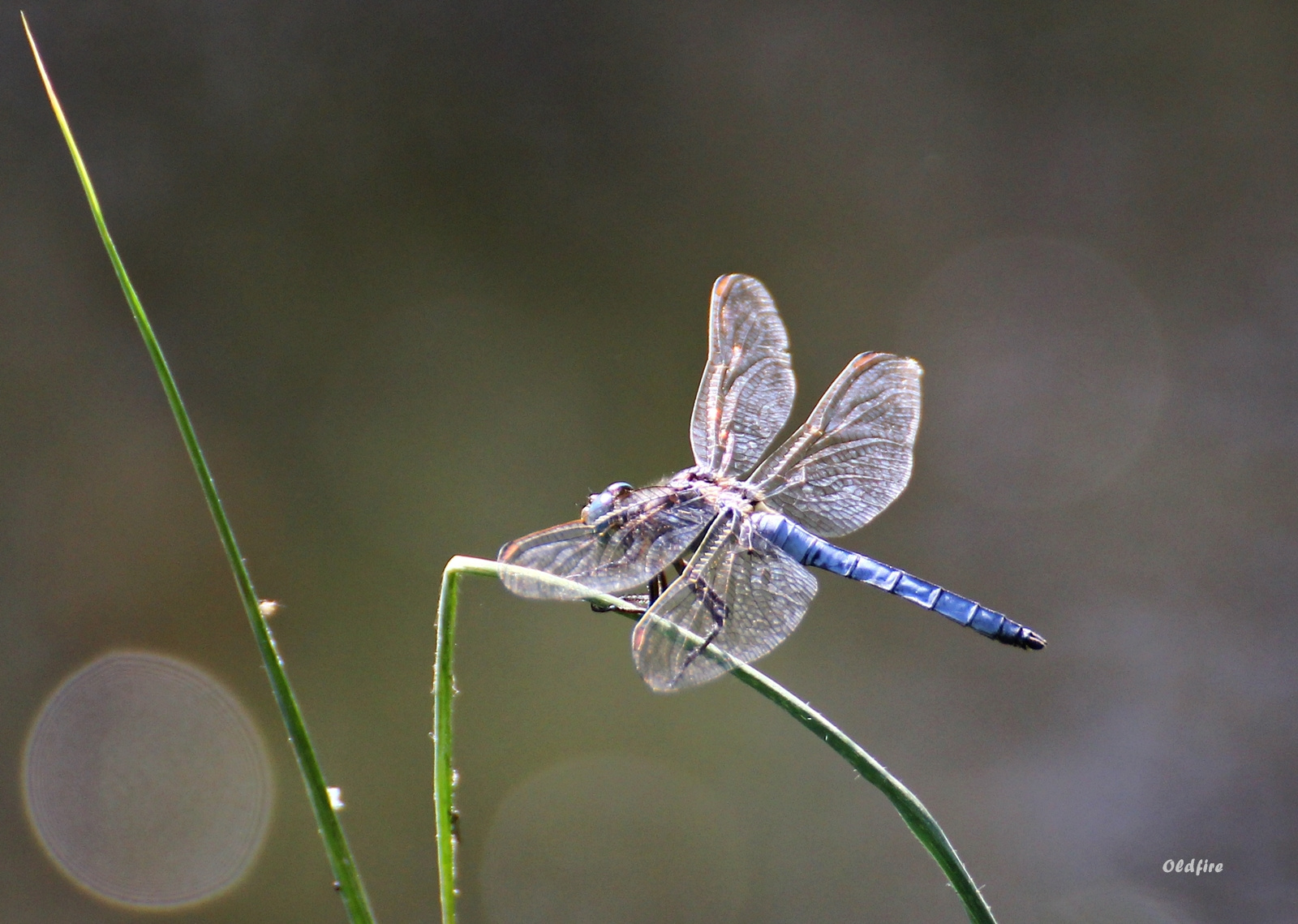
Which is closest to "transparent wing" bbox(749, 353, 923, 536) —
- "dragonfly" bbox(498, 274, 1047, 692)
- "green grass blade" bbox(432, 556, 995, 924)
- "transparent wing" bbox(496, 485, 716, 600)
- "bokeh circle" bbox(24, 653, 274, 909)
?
"dragonfly" bbox(498, 274, 1047, 692)

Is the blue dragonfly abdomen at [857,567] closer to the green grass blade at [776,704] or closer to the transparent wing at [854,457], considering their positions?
the transparent wing at [854,457]

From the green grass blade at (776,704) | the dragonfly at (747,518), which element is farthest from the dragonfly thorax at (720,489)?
the green grass blade at (776,704)

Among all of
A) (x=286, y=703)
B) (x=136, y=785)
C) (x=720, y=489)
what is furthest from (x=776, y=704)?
(x=136, y=785)

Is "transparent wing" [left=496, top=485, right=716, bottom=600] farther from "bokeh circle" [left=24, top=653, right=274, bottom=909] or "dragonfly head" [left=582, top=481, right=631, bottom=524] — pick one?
"bokeh circle" [left=24, top=653, right=274, bottom=909]

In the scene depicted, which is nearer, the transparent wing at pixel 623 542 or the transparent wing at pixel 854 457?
the transparent wing at pixel 623 542

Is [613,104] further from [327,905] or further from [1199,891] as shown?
[1199,891]

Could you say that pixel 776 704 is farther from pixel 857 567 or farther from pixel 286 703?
pixel 857 567

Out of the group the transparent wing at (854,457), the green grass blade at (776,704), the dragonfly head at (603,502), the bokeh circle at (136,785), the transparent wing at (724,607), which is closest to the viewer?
the green grass blade at (776,704)

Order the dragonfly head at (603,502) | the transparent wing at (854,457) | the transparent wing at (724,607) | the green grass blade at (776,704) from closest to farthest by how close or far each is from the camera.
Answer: the green grass blade at (776,704) < the transparent wing at (724,607) < the dragonfly head at (603,502) < the transparent wing at (854,457)

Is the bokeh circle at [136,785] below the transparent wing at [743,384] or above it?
below
